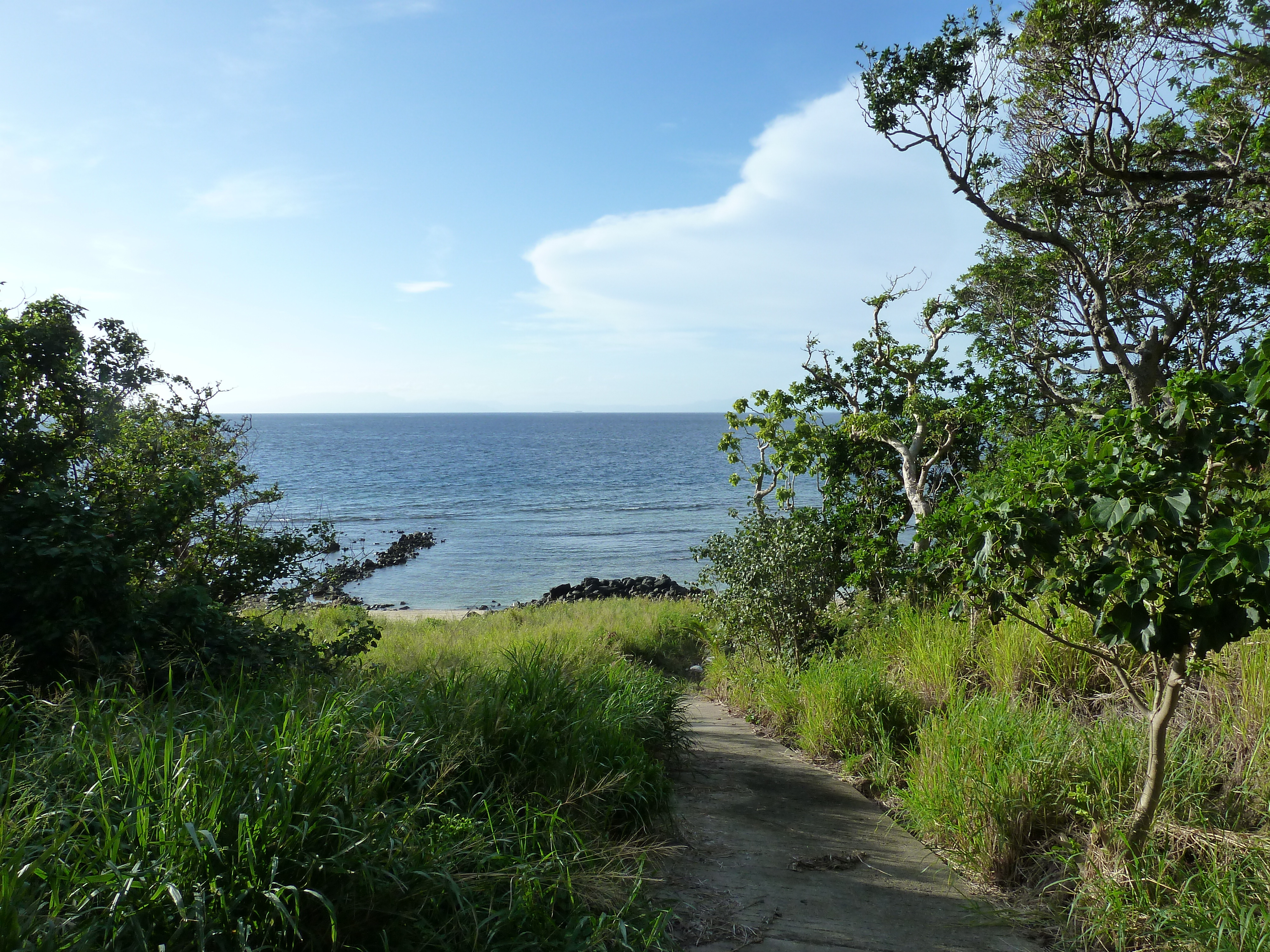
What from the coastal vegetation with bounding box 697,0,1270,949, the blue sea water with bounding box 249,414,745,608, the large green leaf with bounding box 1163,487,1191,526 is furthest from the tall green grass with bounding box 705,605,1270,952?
the blue sea water with bounding box 249,414,745,608

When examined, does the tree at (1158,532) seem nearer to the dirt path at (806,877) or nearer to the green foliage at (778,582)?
the dirt path at (806,877)

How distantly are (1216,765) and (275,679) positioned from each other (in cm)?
568

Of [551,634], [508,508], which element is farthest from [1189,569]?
[508,508]

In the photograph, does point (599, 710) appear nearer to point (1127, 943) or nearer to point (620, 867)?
point (620, 867)

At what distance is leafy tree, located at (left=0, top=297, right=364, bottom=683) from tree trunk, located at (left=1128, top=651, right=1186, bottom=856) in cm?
Answer: 526

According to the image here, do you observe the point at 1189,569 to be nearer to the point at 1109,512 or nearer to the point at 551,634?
the point at 1109,512

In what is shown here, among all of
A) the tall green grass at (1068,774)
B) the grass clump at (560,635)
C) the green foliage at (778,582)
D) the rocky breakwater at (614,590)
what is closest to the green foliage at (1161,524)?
the tall green grass at (1068,774)

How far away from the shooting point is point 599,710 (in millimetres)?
5270

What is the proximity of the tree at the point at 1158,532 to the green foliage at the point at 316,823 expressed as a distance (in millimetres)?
2338

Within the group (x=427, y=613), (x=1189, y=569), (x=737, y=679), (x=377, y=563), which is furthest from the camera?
(x=377, y=563)

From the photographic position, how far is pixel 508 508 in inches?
1832

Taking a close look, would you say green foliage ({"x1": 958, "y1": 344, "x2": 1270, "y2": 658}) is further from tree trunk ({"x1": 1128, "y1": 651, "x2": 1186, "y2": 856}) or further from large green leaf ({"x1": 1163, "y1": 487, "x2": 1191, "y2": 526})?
tree trunk ({"x1": 1128, "y1": 651, "x2": 1186, "y2": 856})

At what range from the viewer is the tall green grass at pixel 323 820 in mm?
2518

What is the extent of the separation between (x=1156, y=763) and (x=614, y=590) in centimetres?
2128
